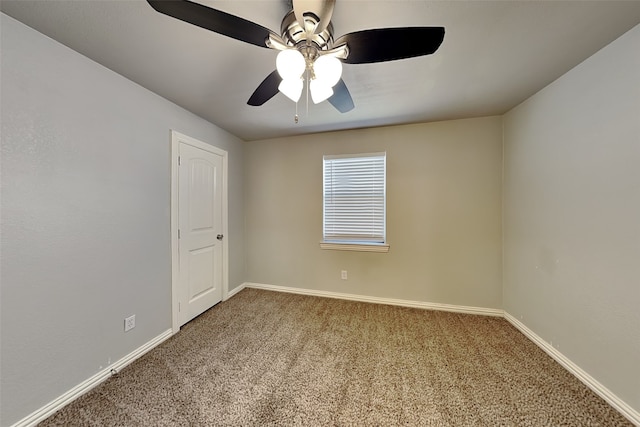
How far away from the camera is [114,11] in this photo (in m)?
1.15

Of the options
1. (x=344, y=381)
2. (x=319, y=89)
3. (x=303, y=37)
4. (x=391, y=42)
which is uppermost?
(x=303, y=37)

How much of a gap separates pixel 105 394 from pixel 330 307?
2.02 metres

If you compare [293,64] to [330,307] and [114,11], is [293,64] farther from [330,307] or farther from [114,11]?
[330,307]

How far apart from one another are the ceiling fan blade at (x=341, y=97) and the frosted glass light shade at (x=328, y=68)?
1.01 feet

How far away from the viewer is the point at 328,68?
1000 millimetres

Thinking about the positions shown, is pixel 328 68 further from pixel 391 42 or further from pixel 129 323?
pixel 129 323

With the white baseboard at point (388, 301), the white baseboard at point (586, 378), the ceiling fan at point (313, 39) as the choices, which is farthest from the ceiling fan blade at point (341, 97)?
the white baseboard at point (586, 378)

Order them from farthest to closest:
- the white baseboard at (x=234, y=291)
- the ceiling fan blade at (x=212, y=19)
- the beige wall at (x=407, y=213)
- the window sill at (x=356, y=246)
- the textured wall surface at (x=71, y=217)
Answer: the white baseboard at (x=234, y=291), the window sill at (x=356, y=246), the beige wall at (x=407, y=213), the textured wall surface at (x=71, y=217), the ceiling fan blade at (x=212, y=19)

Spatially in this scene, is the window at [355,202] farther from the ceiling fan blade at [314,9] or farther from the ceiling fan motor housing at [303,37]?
the ceiling fan blade at [314,9]

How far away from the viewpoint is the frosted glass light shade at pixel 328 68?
1.00m

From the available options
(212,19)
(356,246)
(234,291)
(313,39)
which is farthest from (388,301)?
(212,19)

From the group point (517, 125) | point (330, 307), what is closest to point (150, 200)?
point (330, 307)

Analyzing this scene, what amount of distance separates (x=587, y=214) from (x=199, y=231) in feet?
11.2

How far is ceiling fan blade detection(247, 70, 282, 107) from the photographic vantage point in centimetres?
129
